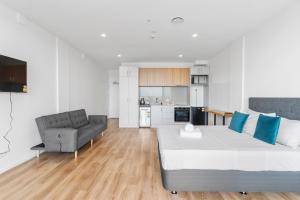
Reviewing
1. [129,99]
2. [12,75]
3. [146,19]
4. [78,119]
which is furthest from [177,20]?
[129,99]

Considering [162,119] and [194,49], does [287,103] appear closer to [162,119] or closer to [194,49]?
[194,49]

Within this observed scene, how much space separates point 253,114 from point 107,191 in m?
2.87

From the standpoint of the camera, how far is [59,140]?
3.28m

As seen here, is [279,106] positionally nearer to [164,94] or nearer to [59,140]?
[59,140]

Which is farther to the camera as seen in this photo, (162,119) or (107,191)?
(162,119)

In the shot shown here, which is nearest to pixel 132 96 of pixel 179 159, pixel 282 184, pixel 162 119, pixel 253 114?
pixel 162 119

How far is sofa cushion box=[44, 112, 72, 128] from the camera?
11.6 ft

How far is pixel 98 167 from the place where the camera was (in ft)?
9.87

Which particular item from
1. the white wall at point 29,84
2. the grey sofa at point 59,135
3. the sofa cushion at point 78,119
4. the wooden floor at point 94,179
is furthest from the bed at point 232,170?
the sofa cushion at point 78,119

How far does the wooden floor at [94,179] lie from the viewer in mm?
2146

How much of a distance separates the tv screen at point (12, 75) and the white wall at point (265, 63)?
176 inches

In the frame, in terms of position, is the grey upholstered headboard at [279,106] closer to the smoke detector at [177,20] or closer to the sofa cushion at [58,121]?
the smoke detector at [177,20]

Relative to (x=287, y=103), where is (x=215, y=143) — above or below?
below

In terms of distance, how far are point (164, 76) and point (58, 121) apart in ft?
14.5
